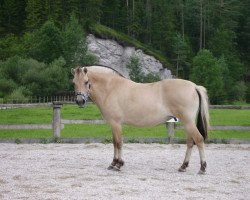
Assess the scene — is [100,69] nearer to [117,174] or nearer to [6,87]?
[117,174]

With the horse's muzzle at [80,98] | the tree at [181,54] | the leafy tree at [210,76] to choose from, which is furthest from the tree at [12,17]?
the horse's muzzle at [80,98]

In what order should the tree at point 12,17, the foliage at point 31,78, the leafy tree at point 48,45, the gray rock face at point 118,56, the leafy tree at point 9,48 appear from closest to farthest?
the foliage at point 31,78
the leafy tree at point 48,45
the leafy tree at point 9,48
the gray rock face at point 118,56
the tree at point 12,17

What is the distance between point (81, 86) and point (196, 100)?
231 centimetres

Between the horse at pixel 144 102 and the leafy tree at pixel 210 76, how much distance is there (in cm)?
4347

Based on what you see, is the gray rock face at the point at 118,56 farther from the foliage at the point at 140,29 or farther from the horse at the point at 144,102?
the horse at the point at 144,102

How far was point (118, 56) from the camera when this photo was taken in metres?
60.9

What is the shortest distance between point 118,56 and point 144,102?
5307 centimetres

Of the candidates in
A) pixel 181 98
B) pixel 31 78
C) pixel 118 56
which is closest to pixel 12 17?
pixel 118 56

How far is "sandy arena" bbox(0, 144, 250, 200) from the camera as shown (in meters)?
6.04

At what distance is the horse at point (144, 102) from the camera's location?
7965 mm

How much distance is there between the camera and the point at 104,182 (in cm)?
681

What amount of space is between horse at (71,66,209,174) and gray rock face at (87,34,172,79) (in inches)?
1948

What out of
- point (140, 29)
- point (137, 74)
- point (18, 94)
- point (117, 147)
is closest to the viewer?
point (117, 147)

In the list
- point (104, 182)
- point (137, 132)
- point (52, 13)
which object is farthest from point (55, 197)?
point (52, 13)
